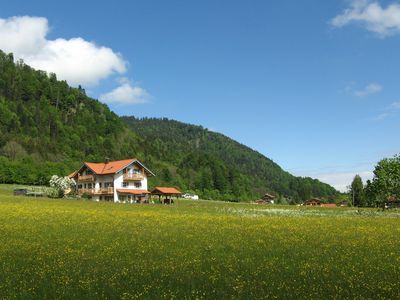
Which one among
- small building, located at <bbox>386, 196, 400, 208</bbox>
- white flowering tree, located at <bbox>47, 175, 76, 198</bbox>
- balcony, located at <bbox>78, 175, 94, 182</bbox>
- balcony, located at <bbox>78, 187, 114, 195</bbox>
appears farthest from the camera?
balcony, located at <bbox>78, 175, 94, 182</bbox>

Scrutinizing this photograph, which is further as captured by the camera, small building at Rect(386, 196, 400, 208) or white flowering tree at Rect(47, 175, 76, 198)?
white flowering tree at Rect(47, 175, 76, 198)

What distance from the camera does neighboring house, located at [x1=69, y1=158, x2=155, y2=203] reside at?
107 metres

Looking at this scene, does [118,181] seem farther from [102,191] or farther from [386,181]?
[386,181]

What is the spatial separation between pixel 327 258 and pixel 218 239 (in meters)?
8.23

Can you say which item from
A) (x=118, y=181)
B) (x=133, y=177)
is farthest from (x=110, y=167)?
(x=133, y=177)

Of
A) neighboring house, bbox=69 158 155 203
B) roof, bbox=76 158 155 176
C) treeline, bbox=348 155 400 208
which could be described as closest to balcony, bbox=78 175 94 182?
neighboring house, bbox=69 158 155 203

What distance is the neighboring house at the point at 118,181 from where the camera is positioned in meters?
107

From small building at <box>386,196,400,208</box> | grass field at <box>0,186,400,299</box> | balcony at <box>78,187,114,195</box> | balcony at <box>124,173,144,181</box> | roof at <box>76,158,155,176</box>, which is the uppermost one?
roof at <box>76,158,155,176</box>

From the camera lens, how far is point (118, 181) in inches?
4235

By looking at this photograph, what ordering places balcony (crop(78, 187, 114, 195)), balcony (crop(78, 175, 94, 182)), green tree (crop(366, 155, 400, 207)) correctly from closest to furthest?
green tree (crop(366, 155, 400, 207))
balcony (crop(78, 187, 114, 195))
balcony (crop(78, 175, 94, 182))

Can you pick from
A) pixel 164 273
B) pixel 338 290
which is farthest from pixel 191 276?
pixel 338 290

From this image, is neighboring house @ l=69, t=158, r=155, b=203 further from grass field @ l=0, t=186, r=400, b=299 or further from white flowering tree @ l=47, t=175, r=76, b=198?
grass field @ l=0, t=186, r=400, b=299

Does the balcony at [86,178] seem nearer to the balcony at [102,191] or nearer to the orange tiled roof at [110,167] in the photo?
the orange tiled roof at [110,167]

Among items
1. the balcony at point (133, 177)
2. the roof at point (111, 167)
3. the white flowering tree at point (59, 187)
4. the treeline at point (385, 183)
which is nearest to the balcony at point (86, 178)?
the roof at point (111, 167)
